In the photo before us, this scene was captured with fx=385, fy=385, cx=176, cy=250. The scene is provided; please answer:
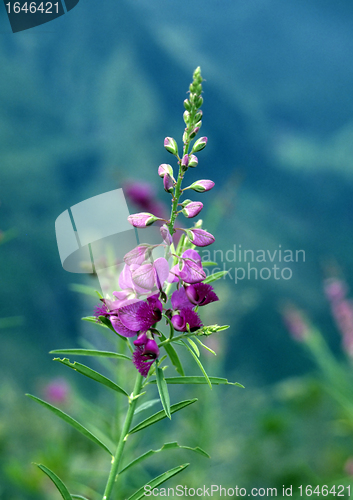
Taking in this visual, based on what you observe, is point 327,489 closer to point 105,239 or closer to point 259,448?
point 259,448

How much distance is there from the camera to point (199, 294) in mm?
417

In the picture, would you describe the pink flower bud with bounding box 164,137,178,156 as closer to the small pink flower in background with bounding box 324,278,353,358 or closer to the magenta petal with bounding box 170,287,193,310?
the magenta petal with bounding box 170,287,193,310

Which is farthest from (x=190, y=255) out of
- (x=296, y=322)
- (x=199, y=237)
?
(x=296, y=322)

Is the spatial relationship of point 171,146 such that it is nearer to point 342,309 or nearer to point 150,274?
point 150,274

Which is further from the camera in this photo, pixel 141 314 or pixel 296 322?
pixel 296 322

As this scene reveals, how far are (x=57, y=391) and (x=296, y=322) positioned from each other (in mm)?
943

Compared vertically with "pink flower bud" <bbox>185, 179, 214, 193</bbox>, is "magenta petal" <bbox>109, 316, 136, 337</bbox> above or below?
below

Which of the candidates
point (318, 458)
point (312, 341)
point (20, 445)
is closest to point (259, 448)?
point (318, 458)

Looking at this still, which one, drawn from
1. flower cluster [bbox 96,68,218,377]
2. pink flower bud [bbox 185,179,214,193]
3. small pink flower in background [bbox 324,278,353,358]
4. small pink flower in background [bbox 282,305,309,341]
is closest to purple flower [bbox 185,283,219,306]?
flower cluster [bbox 96,68,218,377]

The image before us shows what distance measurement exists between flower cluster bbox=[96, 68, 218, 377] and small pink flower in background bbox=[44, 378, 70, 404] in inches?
43.0

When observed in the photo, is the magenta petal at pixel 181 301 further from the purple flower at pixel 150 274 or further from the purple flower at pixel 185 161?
the purple flower at pixel 185 161

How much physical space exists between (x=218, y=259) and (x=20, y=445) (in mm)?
1079

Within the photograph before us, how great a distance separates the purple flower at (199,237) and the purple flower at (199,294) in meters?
0.05

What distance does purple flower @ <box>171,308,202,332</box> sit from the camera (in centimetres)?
40
